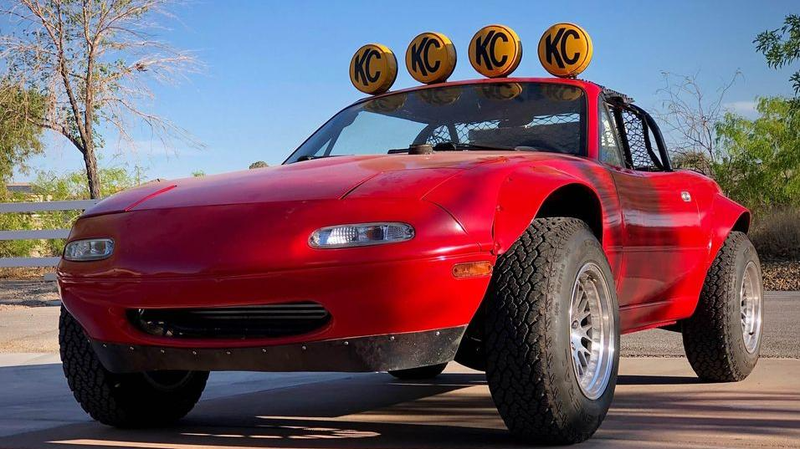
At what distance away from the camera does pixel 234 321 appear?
3.37m

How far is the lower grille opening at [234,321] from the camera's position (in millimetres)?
3254

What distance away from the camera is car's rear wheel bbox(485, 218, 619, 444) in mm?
3215

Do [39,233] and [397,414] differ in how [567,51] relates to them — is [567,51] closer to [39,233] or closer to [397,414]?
[397,414]

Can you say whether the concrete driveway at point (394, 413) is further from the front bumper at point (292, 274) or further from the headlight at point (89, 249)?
the headlight at point (89, 249)

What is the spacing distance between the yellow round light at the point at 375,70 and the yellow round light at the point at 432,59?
105 millimetres

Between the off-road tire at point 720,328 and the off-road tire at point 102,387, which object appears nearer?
the off-road tire at point 102,387

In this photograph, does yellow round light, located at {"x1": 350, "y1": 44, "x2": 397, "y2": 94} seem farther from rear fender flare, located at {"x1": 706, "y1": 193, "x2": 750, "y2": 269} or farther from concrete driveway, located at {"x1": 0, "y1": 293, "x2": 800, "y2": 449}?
rear fender flare, located at {"x1": 706, "y1": 193, "x2": 750, "y2": 269}

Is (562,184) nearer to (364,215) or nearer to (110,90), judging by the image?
(364,215)

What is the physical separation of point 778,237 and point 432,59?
1013 cm

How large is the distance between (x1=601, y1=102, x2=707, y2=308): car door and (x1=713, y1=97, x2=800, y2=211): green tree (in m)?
11.6

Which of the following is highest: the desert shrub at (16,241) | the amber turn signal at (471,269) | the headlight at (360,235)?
the headlight at (360,235)

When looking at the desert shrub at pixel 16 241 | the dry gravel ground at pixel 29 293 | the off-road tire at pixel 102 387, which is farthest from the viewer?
the desert shrub at pixel 16 241

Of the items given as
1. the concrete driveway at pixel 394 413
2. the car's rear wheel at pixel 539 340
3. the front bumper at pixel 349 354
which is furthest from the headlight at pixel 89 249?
the car's rear wheel at pixel 539 340

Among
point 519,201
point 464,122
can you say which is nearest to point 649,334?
point 464,122
